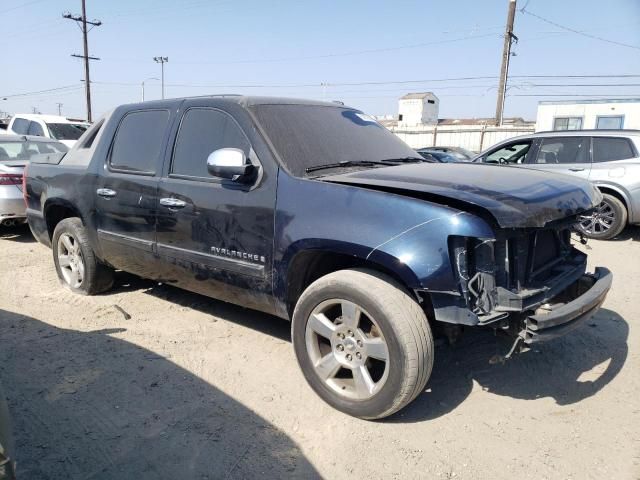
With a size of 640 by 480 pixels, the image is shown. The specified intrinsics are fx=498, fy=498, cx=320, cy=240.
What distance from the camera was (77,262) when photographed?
4.96m

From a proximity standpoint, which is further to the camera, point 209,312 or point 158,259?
point 209,312

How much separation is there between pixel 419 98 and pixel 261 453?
218 feet

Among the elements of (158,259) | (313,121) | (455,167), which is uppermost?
(313,121)

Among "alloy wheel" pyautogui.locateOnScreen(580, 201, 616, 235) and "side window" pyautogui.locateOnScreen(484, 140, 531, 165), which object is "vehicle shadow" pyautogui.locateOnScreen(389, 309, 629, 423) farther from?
"side window" pyautogui.locateOnScreen(484, 140, 531, 165)

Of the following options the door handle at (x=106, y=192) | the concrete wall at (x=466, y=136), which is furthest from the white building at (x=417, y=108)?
the door handle at (x=106, y=192)

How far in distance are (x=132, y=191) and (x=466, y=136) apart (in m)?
22.8

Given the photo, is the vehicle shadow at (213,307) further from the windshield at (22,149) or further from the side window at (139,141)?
the windshield at (22,149)

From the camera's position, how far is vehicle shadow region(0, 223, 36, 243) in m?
7.73

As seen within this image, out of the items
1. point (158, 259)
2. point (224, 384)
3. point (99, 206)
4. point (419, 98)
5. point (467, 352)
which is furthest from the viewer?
point (419, 98)

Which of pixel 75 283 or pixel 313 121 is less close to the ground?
pixel 313 121

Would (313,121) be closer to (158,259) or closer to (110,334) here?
(158,259)

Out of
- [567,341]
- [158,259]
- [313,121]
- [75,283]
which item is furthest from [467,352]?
[75,283]

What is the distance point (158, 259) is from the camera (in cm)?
398

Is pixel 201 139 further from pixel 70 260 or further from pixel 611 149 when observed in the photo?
pixel 611 149
